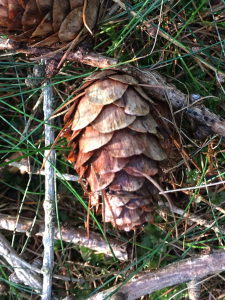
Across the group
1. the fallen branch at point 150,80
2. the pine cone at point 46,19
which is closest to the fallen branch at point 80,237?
the fallen branch at point 150,80

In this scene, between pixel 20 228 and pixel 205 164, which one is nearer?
pixel 205 164

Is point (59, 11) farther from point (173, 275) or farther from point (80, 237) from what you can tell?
point (173, 275)

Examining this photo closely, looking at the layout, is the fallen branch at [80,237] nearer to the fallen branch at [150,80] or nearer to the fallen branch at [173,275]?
the fallen branch at [173,275]

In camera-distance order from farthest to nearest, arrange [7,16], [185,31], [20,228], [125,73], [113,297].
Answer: [20,228]
[185,31]
[113,297]
[125,73]
[7,16]

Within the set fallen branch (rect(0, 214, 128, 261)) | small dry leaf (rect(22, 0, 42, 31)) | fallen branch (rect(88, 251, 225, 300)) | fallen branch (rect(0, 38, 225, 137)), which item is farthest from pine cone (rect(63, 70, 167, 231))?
fallen branch (rect(0, 214, 128, 261))

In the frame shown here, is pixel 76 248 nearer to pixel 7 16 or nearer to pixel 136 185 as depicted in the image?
pixel 136 185

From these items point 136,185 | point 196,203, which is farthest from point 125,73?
point 196,203

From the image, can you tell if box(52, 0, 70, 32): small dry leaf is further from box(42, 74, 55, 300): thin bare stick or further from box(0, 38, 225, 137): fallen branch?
box(42, 74, 55, 300): thin bare stick

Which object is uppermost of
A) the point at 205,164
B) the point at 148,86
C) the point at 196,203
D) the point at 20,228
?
the point at 148,86
